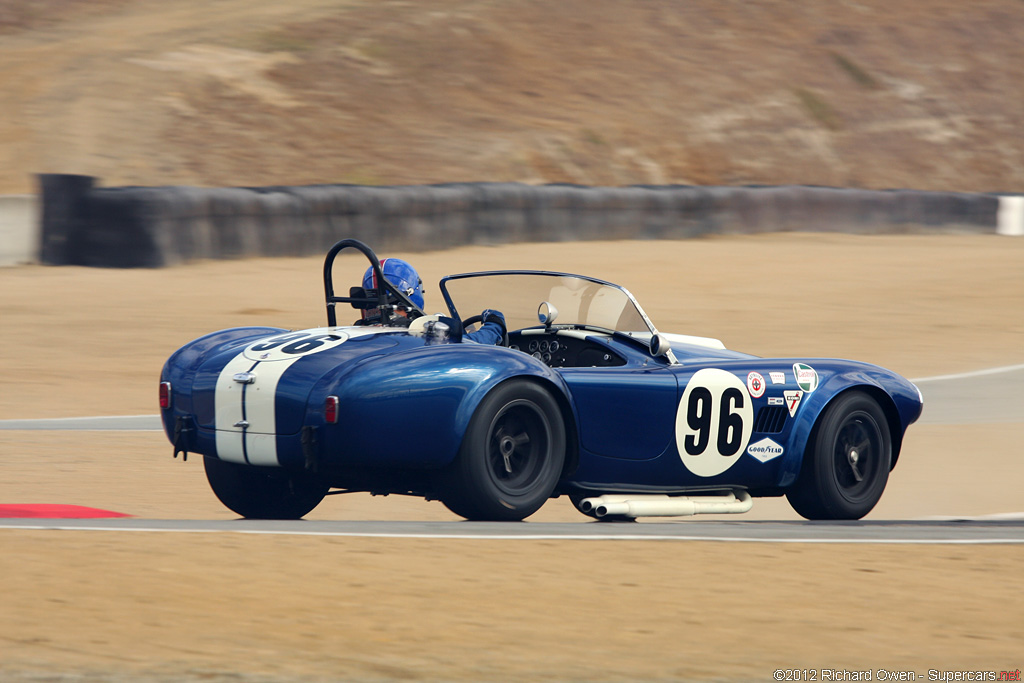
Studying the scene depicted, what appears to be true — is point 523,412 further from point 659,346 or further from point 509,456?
point 659,346

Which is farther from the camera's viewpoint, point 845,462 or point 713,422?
point 845,462

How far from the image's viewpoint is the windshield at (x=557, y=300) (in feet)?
23.9

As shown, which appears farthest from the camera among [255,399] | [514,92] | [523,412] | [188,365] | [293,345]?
[514,92]

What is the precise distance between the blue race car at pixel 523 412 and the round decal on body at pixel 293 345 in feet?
0.05

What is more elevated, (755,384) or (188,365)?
(188,365)

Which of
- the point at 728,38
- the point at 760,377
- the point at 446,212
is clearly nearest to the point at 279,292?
the point at 446,212

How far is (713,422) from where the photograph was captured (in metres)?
7.09

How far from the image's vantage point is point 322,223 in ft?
67.2

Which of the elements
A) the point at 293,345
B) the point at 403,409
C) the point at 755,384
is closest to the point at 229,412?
the point at 293,345

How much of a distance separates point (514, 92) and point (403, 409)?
3001 cm

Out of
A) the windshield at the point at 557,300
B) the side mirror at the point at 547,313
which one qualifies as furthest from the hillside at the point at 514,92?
the side mirror at the point at 547,313

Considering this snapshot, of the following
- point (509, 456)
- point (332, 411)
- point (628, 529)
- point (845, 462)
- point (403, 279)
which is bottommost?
point (628, 529)

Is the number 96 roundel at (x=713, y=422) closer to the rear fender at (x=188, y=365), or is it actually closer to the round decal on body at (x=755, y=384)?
the round decal on body at (x=755, y=384)

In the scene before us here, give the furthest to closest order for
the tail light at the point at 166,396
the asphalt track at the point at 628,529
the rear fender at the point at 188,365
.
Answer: the tail light at the point at 166,396 < the rear fender at the point at 188,365 < the asphalt track at the point at 628,529
